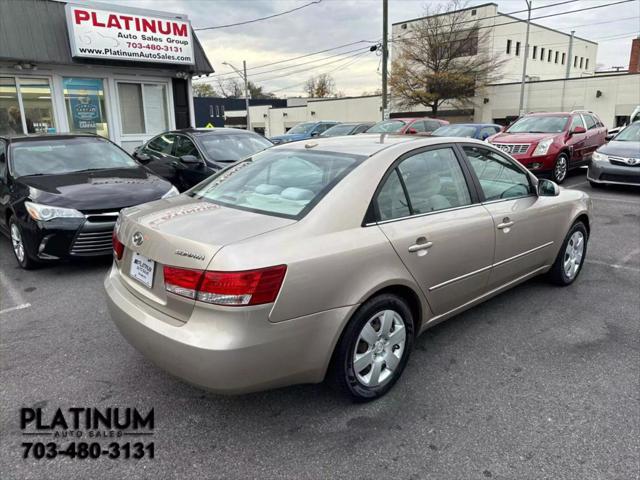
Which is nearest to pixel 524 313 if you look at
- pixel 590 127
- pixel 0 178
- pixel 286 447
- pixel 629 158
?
pixel 286 447

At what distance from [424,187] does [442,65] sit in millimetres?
38189

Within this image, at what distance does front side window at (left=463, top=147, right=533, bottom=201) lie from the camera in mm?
3617

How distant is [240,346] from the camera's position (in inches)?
87.3

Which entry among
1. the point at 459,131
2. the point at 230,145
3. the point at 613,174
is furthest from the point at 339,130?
the point at 230,145

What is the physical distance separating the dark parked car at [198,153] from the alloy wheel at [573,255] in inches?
190

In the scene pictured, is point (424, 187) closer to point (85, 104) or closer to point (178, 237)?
point (178, 237)

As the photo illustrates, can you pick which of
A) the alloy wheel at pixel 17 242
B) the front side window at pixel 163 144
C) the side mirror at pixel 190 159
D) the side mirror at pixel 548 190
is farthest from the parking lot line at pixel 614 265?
the front side window at pixel 163 144

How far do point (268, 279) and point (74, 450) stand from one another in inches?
57.0

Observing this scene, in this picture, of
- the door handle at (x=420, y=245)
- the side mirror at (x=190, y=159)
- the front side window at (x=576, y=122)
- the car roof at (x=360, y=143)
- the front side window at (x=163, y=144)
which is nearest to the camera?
the door handle at (x=420, y=245)

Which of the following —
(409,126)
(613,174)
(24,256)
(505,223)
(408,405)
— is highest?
(409,126)

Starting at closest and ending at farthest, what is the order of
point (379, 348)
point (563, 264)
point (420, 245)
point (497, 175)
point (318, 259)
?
point (318, 259)
point (379, 348)
point (420, 245)
point (497, 175)
point (563, 264)

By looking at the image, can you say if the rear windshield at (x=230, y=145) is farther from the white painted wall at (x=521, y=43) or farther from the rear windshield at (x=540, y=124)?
the white painted wall at (x=521, y=43)

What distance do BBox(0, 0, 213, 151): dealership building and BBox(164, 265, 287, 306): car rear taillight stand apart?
36.6 feet

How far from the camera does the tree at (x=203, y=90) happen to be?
84.4 m
